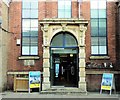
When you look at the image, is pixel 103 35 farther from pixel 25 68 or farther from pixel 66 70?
pixel 25 68

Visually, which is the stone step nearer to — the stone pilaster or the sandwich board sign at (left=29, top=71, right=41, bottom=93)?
the stone pilaster

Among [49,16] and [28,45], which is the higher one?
[49,16]

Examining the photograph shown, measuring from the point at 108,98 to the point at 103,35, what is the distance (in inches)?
220

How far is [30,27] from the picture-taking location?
69.9 feet

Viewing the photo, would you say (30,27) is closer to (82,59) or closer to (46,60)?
(46,60)

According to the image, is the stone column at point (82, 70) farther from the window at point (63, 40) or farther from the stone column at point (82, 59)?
the window at point (63, 40)

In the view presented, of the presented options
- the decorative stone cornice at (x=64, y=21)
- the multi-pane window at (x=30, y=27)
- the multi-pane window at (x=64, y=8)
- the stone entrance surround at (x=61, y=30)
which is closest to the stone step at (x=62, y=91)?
the stone entrance surround at (x=61, y=30)

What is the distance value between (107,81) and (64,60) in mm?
3459

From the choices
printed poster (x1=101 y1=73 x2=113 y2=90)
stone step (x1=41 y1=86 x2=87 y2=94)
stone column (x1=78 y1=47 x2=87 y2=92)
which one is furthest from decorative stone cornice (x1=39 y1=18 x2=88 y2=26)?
stone step (x1=41 y1=86 x2=87 y2=94)

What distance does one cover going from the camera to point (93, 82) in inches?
804

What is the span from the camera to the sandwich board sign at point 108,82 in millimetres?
19062

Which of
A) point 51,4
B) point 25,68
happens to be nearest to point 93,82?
point 25,68

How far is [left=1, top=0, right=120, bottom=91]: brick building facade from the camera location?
64.5 feet

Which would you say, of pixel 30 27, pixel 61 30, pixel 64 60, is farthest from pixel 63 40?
pixel 30 27
